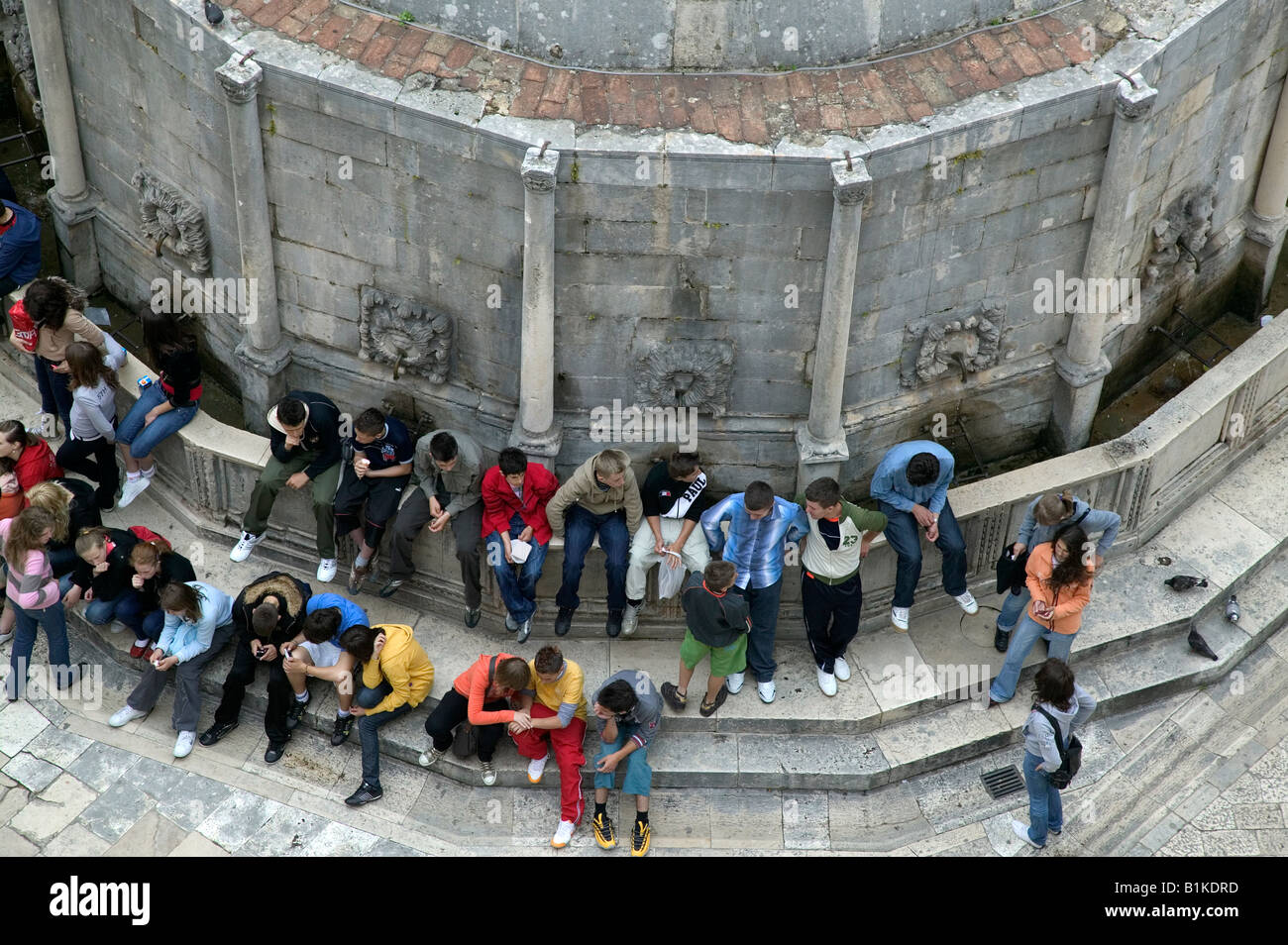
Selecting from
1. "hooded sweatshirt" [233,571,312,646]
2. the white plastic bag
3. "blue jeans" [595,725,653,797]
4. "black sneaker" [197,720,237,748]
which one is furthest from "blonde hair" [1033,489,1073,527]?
"black sneaker" [197,720,237,748]

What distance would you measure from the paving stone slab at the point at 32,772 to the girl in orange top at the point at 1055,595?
818 cm

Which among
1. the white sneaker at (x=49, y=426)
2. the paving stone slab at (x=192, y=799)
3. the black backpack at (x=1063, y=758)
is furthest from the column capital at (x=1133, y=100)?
the white sneaker at (x=49, y=426)

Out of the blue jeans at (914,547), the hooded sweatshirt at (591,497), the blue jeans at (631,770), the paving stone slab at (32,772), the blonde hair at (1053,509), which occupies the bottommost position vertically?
the paving stone slab at (32,772)

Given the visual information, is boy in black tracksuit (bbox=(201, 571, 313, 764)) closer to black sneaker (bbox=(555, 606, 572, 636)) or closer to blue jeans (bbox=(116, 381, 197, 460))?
blue jeans (bbox=(116, 381, 197, 460))

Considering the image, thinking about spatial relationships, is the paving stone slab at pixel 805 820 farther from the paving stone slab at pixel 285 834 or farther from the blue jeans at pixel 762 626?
the paving stone slab at pixel 285 834

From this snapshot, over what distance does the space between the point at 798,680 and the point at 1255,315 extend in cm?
646

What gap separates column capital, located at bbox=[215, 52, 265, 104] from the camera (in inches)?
603

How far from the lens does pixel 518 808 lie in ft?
53.0

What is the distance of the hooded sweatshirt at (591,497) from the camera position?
15844 millimetres

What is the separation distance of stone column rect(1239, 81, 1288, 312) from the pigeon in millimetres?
4037

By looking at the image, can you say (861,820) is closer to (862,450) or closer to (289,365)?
(862,450)

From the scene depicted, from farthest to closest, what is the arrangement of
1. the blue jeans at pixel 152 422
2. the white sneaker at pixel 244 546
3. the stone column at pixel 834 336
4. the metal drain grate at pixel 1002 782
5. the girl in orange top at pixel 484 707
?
1. the white sneaker at pixel 244 546
2. the blue jeans at pixel 152 422
3. the metal drain grate at pixel 1002 782
4. the girl in orange top at pixel 484 707
5. the stone column at pixel 834 336

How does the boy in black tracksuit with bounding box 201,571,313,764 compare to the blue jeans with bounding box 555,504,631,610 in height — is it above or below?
below

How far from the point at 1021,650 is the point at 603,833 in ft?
12.7
